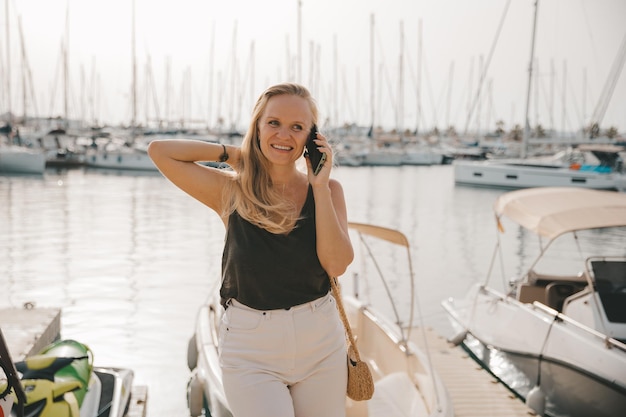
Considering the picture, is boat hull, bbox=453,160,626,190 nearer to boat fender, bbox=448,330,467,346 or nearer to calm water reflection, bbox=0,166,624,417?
calm water reflection, bbox=0,166,624,417

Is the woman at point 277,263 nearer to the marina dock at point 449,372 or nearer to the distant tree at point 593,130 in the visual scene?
the marina dock at point 449,372

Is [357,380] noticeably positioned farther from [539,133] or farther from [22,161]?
[539,133]

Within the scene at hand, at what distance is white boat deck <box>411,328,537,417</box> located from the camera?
5.83m

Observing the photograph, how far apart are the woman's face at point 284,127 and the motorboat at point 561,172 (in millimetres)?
31494

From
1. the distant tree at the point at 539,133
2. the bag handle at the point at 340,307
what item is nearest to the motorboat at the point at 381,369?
the bag handle at the point at 340,307

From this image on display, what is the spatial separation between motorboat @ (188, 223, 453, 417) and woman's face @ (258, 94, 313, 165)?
2589 mm

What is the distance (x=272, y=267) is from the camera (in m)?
2.16

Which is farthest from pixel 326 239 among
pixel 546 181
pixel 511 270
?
pixel 546 181

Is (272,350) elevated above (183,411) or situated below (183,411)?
above

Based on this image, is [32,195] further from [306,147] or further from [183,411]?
[306,147]

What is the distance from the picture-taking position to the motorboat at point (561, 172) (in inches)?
1232

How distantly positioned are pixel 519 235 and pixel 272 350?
64.1 feet

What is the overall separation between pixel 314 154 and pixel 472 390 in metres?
4.95

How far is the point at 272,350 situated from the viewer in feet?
6.98
